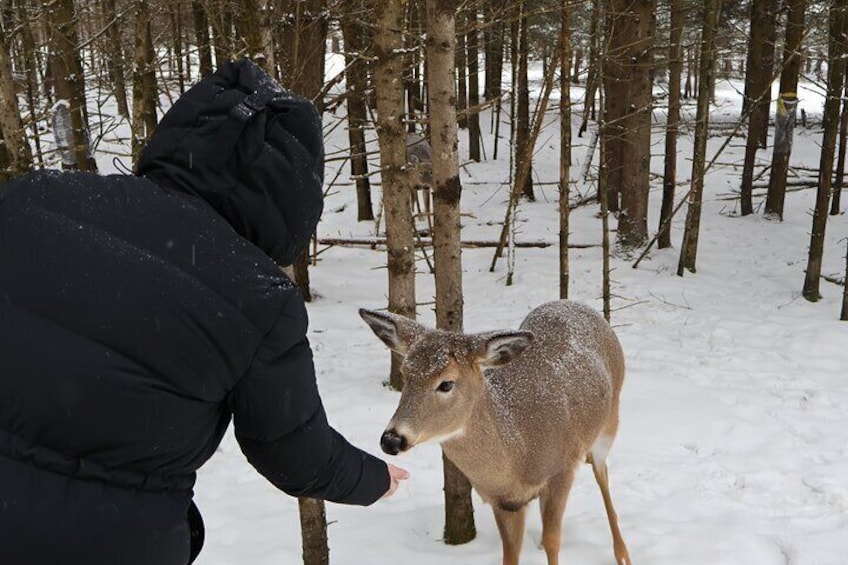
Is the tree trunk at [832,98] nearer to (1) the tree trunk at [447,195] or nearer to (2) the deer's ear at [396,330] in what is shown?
(1) the tree trunk at [447,195]

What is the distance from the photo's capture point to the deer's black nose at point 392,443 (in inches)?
137

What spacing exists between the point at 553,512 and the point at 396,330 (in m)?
1.53

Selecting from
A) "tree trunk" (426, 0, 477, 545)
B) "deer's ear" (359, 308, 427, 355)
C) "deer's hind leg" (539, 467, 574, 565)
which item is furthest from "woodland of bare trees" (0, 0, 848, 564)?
"deer's ear" (359, 308, 427, 355)

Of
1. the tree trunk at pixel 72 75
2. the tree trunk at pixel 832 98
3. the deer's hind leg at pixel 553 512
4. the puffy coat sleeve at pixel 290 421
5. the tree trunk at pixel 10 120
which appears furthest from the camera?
the tree trunk at pixel 832 98

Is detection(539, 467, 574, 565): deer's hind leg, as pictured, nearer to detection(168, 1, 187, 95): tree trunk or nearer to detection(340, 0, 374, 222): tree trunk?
detection(340, 0, 374, 222): tree trunk

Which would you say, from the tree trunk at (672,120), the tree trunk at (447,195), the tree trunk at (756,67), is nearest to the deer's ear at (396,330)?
the tree trunk at (447,195)

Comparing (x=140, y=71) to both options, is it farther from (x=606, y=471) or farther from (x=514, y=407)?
(x=606, y=471)

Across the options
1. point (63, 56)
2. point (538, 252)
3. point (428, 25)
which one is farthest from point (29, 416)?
point (538, 252)

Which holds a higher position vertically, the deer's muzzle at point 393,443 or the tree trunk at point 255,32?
the tree trunk at point 255,32

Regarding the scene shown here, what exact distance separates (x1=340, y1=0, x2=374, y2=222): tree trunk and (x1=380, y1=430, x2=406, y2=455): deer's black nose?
481 cm

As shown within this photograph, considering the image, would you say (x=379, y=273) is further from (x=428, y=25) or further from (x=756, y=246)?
(x=428, y=25)

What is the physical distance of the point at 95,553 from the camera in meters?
1.84

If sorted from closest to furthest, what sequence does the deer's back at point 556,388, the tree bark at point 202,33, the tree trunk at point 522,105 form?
the deer's back at point 556,388, the tree trunk at point 522,105, the tree bark at point 202,33

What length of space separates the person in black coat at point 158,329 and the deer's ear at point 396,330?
69.8 inches
